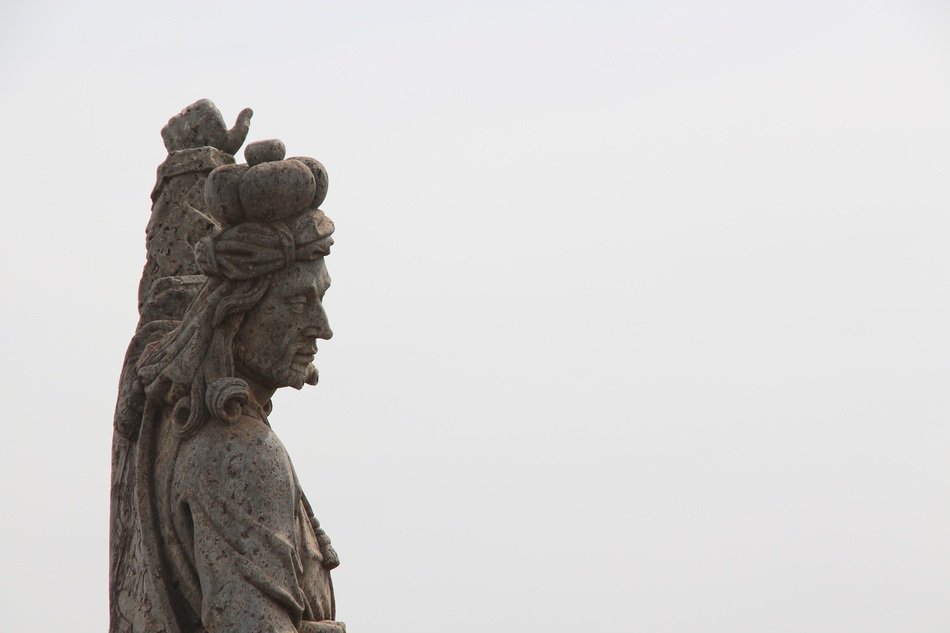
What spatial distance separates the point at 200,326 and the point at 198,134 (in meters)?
1.64

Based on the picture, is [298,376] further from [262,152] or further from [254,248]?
[262,152]

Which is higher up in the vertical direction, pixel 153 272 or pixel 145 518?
pixel 153 272

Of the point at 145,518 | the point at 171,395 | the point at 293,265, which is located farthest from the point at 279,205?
the point at 145,518

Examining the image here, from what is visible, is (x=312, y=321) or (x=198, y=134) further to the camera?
(x=198, y=134)

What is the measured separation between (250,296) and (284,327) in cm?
25

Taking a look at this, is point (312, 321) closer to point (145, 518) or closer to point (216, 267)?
point (216, 267)

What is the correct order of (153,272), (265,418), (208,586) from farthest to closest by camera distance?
(153,272) → (265,418) → (208,586)

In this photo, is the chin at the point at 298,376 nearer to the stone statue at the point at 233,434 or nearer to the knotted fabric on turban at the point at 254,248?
the stone statue at the point at 233,434

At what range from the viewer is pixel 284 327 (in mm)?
10219

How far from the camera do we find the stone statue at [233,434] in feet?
32.1

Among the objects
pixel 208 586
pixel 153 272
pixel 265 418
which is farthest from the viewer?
pixel 153 272

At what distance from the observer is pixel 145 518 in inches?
398

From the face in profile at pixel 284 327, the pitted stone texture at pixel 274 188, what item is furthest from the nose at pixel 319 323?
the pitted stone texture at pixel 274 188

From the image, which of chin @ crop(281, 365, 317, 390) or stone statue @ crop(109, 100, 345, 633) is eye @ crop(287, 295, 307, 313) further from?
chin @ crop(281, 365, 317, 390)
